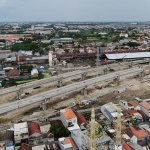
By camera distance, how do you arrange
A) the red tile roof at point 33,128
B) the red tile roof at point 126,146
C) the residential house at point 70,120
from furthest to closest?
the residential house at point 70,120
the red tile roof at point 33,128
the red tile roof at point 126,146

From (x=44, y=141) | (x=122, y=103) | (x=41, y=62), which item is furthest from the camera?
(x=41, y=62)

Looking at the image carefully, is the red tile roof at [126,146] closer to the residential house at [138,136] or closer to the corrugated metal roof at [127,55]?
the residential house at [138,136]

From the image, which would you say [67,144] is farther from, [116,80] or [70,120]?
[116,80]

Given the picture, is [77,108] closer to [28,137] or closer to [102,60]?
[28,137]

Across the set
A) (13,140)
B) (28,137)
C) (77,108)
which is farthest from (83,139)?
(77,108)

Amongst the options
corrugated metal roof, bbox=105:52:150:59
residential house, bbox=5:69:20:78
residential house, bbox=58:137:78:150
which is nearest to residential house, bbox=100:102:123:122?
residential house, bbox=58:137:78:150

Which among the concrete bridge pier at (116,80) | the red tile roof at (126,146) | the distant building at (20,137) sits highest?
the concrete bridge pier at (116,80)

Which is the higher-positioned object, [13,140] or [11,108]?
[11,108]

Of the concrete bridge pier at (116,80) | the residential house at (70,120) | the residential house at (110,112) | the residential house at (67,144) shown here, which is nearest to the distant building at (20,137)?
the residential house at (67,144)

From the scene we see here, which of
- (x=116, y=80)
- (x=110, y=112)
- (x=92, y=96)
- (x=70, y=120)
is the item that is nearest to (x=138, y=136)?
(x=110, y=112)
